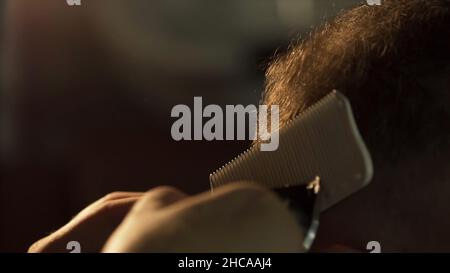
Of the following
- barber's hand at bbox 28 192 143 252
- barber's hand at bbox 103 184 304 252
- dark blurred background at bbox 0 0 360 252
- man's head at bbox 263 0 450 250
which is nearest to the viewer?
barber's hand at bbox 103 184 304 252

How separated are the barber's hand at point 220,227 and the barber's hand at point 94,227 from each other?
24 centimetres

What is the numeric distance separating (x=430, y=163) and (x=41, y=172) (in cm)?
86

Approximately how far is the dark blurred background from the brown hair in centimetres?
49

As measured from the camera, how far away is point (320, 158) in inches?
13.8

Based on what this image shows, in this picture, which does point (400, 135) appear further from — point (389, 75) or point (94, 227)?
point (94, 227)

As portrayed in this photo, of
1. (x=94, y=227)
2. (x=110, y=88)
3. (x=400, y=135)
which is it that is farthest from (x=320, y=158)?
(x=110, y=88)

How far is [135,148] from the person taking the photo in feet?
3.50

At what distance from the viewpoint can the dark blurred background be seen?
3.36ft

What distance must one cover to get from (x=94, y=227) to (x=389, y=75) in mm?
278

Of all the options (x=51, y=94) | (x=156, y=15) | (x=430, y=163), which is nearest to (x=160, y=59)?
(x=156, y=15)

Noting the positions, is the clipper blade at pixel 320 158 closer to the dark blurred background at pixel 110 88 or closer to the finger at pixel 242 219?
the finger at pixel 242 219

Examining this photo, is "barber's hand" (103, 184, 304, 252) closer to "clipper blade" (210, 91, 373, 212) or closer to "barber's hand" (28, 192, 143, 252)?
"clipper blade" (210, 91, 373, 212)

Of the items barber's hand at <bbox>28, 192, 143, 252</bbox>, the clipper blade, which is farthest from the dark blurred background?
the clipper blade
